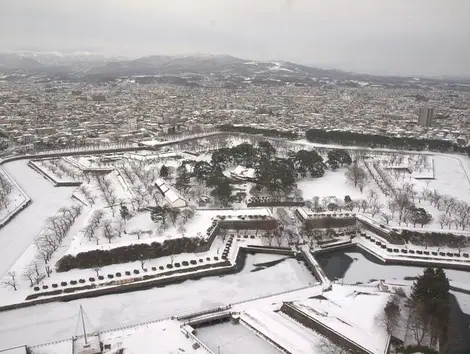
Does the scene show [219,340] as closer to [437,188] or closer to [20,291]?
[20,291]

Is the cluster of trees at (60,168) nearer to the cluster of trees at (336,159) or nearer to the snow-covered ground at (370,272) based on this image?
the cluster of trees at (336,159)

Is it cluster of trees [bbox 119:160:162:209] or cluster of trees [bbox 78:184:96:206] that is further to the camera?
cluster of trees [bbox 78:184:96:206]

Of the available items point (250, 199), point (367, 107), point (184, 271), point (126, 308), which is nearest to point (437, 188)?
point (250, 199)

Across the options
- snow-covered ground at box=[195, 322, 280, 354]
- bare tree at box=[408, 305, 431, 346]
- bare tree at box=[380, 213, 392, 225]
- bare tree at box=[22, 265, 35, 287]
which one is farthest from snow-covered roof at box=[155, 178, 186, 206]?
bare tree at box=[408, 305, 431, 346]

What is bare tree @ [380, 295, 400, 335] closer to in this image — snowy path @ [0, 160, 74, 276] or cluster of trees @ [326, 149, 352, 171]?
snowy path @ [0, 160, 74, 276]

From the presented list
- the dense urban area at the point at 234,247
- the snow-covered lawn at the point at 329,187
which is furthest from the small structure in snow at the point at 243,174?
the snow-covered lawn at the point at 329,187
